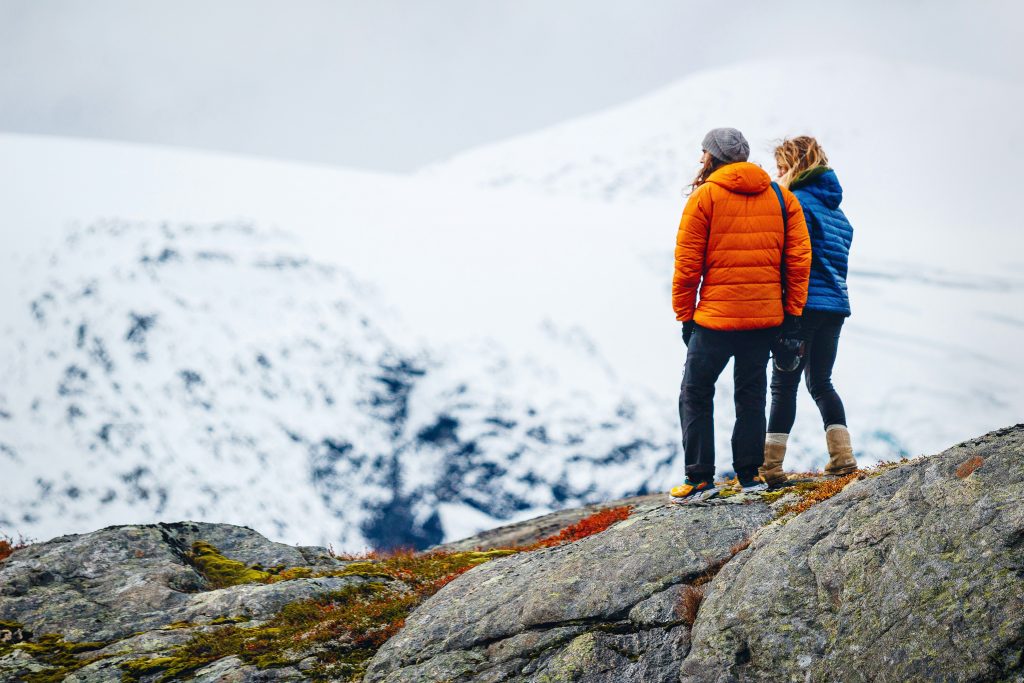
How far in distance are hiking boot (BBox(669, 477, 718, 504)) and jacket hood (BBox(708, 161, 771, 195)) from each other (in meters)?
3.16

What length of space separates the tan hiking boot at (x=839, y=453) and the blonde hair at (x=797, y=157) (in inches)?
115

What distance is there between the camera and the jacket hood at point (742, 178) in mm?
9195

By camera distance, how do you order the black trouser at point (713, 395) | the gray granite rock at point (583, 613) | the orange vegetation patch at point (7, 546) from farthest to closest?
1. the orange vegetation patch at point (7, 546)
2. the black trouser at point (713, 395)
3. the gray granite rock at point (583, 613)

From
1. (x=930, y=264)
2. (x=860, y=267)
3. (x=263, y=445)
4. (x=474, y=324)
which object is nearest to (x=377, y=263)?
(x=474, y=324)

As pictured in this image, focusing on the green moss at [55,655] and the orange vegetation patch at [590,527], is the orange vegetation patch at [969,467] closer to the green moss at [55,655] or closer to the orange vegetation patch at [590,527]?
the orange vegetation patch at [590,527]

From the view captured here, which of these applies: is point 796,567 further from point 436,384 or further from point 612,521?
point 436,384

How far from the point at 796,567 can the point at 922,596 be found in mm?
1180

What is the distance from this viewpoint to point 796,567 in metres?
7.53

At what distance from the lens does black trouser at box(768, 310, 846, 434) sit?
1008 centimetres

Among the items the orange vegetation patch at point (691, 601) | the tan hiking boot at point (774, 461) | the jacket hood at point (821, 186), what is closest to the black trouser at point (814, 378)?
the tan hiking boot at point (774, 461)

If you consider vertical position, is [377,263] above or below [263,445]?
above

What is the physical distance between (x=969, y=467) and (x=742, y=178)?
3556 mm

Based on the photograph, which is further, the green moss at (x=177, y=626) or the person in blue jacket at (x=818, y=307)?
the green moss at (x=177, y=626)

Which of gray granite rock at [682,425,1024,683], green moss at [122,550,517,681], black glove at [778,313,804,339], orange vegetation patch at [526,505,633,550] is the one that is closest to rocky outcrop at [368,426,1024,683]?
gray granite rock at [682,425,1024,683]
